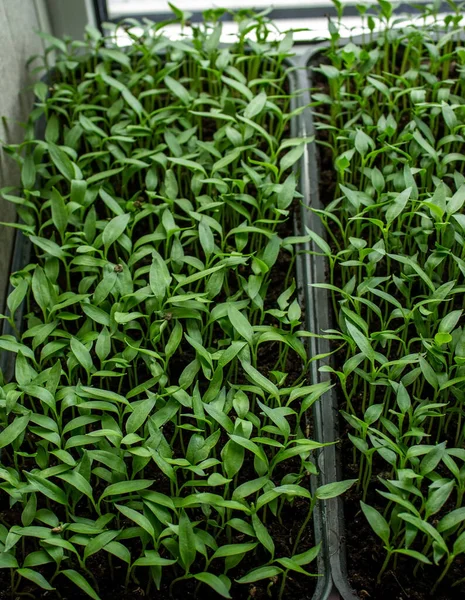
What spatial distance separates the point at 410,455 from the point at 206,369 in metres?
0.32

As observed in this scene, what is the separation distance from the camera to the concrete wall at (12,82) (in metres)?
1.55

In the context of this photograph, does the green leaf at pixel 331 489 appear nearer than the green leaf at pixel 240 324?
Yes

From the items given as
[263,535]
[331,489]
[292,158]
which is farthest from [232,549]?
[292,158]

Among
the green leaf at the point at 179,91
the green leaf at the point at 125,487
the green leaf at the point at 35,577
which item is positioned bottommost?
the green leaf at the point at 35,577

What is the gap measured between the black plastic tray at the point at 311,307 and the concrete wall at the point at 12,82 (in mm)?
37

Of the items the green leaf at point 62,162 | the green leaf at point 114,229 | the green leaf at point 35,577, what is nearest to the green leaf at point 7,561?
the green leaf at point 35,577

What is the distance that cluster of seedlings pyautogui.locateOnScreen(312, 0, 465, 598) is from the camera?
3.51 ft

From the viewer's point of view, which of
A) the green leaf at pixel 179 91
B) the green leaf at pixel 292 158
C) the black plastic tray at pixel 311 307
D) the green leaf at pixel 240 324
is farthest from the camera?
the green leaf at pixel 179 91

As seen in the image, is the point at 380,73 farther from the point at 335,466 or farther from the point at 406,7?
the point at 335,466

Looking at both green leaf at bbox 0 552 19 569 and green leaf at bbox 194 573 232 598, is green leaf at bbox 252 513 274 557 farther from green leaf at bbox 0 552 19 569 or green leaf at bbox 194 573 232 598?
green leaf at bbox 0 552 19 569

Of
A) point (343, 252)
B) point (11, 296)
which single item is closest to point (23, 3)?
point (11, 296)

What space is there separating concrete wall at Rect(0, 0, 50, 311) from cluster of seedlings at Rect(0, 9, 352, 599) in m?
0.05

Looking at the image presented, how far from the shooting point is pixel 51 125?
63.2 inches

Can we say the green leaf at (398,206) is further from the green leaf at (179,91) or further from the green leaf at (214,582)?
the green leaf at (214,582)
